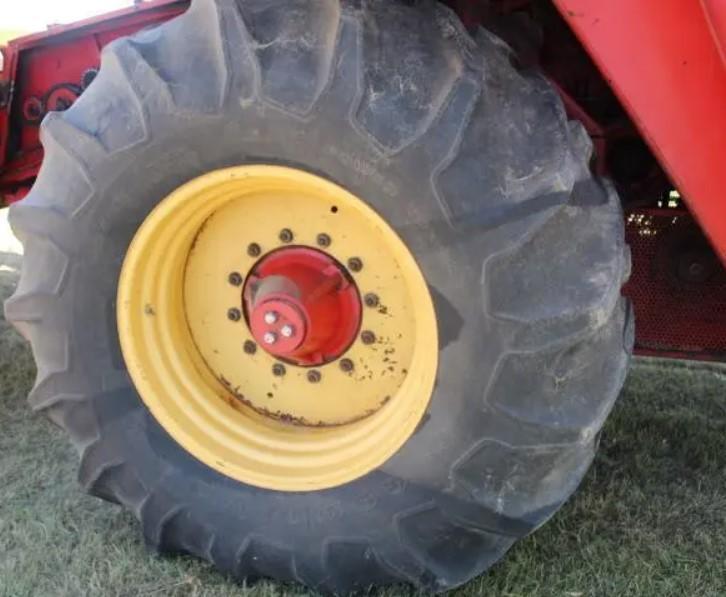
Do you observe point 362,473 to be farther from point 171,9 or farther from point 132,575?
point 171,9

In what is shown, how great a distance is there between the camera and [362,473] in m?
1.97

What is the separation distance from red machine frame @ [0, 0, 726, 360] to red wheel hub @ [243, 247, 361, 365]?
0.64 meters

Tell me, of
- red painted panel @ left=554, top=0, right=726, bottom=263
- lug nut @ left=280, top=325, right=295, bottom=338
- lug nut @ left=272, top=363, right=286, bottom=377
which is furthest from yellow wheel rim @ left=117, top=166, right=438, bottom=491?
red painted panel @ left=554, top=0, right=726, bottom=263

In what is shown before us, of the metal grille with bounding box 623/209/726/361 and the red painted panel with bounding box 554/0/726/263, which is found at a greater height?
the red painted panel with bounding box 554/0/726/263

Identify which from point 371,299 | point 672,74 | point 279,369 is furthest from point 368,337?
point 672,74

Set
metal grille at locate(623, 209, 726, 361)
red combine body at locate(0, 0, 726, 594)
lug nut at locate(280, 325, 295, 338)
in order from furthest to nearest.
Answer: metal grille at locate(623, 209, 726, 361) → lug nut at locate(280, 325, 295, 338) → red combine body at locate(0, 0, 726, 594)

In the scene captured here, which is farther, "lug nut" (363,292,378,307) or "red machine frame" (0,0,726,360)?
"lug nut" (363,292,378,307)

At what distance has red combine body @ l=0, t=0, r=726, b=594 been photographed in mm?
1692

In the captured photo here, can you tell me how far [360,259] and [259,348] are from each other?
345 mm

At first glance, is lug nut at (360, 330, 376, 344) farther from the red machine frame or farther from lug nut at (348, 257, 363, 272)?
the red machine frame

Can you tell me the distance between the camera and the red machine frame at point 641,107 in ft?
4.99

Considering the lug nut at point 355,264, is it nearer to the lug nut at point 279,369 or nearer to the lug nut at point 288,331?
the lug nut at point 288,331

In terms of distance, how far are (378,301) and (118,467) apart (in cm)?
70

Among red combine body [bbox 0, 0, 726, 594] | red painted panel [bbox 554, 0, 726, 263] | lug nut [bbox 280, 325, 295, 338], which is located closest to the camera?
red painted panel [bbox 554, 0, 726, 263]
